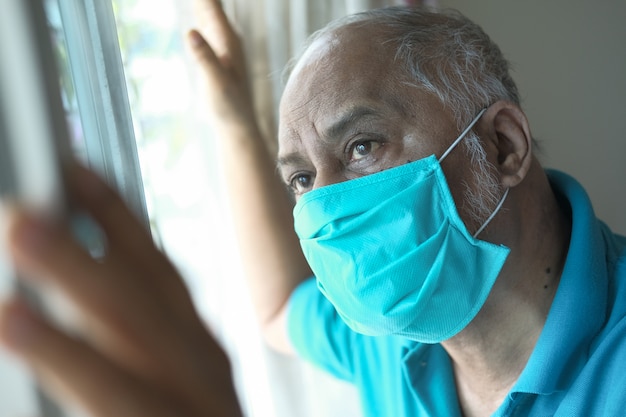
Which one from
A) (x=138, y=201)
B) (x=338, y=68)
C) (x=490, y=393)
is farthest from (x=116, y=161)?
(x=490, y=393)

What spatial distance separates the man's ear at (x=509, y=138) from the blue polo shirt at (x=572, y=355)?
16cm

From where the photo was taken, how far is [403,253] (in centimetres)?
99

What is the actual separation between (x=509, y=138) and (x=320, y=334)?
2.17 ft

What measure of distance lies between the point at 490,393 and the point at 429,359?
6.2 inches

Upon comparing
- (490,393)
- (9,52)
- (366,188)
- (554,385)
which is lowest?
(490,393)

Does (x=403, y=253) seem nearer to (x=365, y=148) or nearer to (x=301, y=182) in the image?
(x=365, y=148)

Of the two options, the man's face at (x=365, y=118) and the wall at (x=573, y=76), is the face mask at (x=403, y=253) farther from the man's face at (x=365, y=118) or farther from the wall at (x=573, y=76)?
the wall at (x=573, y=76)

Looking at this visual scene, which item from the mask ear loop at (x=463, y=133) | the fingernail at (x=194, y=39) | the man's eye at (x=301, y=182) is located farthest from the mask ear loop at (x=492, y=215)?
the fingernail at (x=194, y=39)

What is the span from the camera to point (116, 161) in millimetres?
1154

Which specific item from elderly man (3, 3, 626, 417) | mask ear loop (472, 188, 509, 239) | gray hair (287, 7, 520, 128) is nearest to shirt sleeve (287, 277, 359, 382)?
elderly man (3, 3, 626, 417)

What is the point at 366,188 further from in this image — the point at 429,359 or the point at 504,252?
the point at 429,359

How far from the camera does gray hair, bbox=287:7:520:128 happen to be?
1058mm

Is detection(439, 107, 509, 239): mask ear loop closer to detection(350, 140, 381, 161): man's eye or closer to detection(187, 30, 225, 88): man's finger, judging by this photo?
detection(350, 140, 381, 161): man's eye

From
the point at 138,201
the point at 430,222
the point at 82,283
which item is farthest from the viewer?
the point at 138,201
